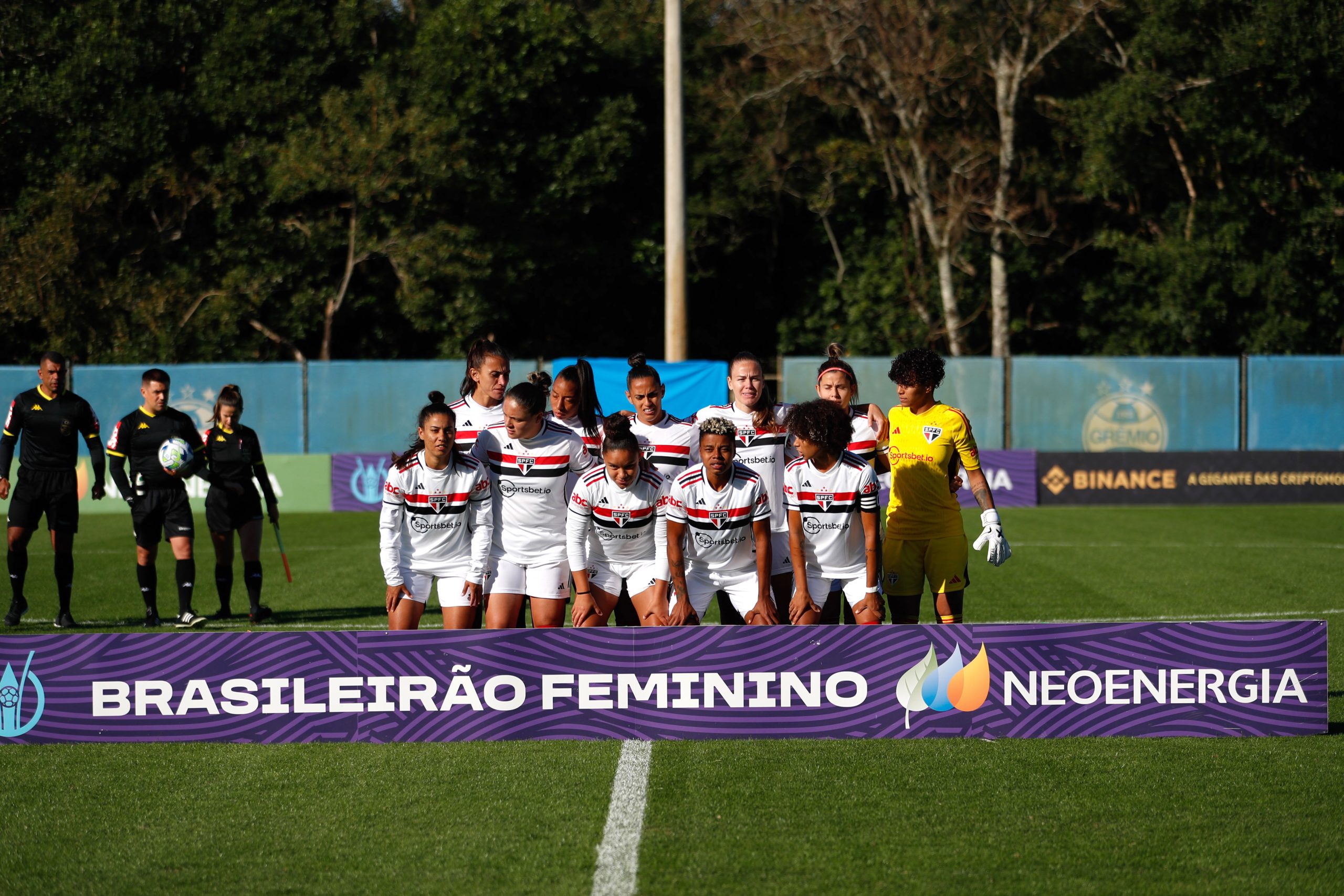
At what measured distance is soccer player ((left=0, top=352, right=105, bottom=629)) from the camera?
34.4 feet

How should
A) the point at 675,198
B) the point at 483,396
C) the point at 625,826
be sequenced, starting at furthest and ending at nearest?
1. the point at 675,198
2. the point at 483,396
3. the point at 625,826

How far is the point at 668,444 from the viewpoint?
8117mm

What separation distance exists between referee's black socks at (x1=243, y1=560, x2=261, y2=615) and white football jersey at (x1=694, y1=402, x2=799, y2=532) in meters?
4.57

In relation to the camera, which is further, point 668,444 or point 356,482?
point 356,482

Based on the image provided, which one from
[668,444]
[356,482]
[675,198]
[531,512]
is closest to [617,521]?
[531,512]

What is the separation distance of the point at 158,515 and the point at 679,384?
11.6m

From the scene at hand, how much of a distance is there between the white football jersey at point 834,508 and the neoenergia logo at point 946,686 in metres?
0.93

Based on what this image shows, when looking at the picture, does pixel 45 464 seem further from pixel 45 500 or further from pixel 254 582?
pixel 254 582

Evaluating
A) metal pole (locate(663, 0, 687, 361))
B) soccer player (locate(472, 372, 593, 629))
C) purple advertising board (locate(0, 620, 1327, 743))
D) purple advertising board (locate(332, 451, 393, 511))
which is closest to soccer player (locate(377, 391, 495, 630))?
soccer player (locate(472, 372, 593, 629))

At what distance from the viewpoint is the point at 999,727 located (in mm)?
6656

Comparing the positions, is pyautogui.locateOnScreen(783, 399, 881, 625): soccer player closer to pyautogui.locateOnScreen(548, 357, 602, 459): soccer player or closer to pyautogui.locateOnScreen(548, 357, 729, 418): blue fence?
pyautogui.locateOnScreen(548, 357, 602, 459): soccer player

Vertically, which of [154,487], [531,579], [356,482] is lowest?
[356,482]

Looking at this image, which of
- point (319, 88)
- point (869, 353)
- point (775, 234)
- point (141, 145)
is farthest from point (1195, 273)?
point (141, 145)

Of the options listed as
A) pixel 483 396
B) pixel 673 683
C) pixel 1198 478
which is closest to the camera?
pixel 673 683
